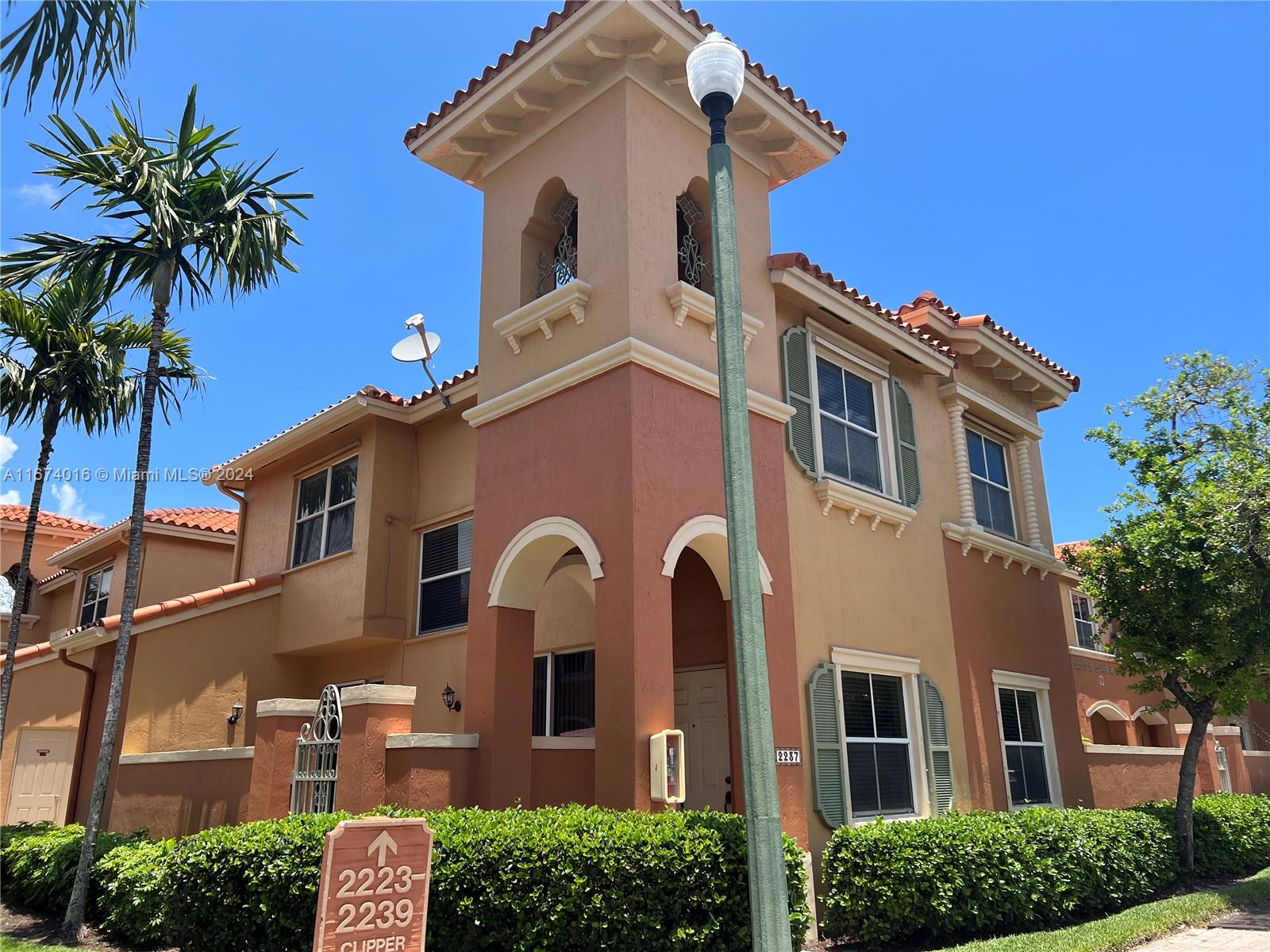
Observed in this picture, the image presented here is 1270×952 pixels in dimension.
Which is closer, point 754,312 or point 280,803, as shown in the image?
point 280,803

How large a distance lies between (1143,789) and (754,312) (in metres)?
10.9

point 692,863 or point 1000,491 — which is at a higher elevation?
point 1000,491

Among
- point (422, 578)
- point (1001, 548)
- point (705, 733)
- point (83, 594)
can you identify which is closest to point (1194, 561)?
point (1001, 548)

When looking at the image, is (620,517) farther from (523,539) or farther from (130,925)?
(130,925)

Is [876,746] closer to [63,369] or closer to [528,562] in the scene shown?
[528,562]

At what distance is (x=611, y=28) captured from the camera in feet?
32.3

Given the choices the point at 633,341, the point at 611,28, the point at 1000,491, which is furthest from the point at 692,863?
the point at 1000,491

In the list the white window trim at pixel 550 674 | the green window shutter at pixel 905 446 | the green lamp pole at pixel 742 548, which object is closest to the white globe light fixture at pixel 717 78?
the green lamp pole at pixel 742 548

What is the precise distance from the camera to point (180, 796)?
1141 cm

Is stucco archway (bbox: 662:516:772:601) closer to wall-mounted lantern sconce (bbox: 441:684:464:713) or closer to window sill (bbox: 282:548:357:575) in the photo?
wall-mounted lantern sconce (bbox: 441:684:464:713)

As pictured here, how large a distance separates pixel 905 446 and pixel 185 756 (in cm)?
991

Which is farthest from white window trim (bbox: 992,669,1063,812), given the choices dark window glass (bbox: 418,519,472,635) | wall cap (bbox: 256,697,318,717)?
wall cap (bbox: 256,697,318,717)

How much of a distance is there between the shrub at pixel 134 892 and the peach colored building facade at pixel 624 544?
1.02m

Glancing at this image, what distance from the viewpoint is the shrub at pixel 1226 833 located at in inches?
499
